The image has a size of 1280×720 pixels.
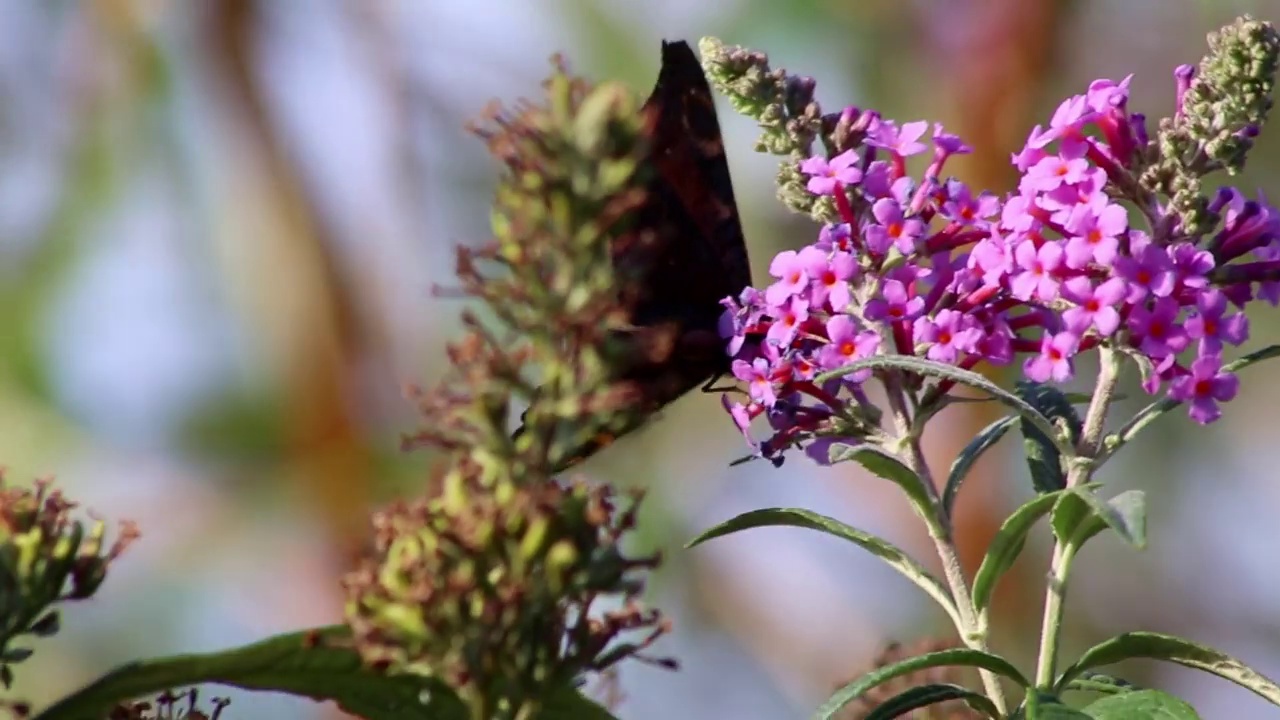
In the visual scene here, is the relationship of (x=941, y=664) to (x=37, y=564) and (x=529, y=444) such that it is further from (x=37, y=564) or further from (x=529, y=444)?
(x=37, y=564)

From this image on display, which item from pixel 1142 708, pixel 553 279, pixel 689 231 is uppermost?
pixel 689 231

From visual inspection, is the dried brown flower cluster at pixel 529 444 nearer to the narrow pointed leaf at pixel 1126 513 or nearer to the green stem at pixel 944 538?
the narrow pointed leaf at pixel 1126 513

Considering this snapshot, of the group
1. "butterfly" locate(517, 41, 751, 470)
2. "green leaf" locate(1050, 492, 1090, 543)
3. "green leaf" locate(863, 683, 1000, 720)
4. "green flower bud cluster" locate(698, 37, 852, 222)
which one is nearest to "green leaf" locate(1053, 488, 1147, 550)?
"green leaf" locate(1050, 492, 1090, 543)

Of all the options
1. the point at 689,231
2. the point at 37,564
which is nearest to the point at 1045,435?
the point at 689,231

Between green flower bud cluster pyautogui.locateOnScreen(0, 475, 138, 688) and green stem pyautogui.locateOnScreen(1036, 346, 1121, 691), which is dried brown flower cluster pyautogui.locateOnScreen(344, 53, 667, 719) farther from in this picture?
green stem pyautogui.locateOnScreen(1036, 346, 1121, 691)

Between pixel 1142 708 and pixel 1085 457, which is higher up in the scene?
pixel 1085 457

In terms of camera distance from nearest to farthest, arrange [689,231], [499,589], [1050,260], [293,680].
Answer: [499,589]
[293,680]
[1050,260]
[689,231]

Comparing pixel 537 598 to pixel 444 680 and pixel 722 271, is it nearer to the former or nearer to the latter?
pixel 444 680

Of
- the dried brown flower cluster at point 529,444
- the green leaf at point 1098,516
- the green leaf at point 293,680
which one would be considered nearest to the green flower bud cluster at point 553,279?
the dried brown flower cluster at point 529,444

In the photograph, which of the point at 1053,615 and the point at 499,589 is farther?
the point at 1053,615
